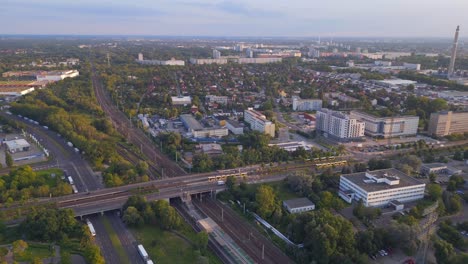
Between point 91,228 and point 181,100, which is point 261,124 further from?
point 91,228

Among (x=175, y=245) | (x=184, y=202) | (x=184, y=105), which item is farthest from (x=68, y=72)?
(x=175, y=245)

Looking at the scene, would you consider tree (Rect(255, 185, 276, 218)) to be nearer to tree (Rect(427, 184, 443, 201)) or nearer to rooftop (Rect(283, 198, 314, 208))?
rooftop (Rect(283, 198, 314, 208))

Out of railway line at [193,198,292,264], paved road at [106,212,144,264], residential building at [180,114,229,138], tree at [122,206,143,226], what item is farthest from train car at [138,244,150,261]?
residential building at [180,114,229,138]

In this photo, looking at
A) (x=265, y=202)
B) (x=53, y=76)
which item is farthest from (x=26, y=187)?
(x=53, y=76)

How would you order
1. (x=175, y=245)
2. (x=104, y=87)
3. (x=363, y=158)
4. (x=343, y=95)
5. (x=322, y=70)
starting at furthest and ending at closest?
(x=322, y=70) → (x=104, y=87) → (x=343, y=95) → (x=363, y=158) → (x=175, y=245)

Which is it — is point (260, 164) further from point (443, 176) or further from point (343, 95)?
point (343, 95)
